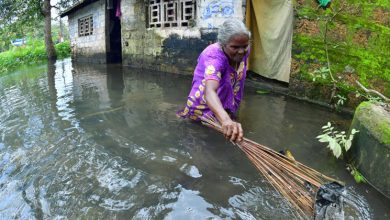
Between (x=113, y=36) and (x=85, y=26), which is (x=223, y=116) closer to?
(x=113, y=36)

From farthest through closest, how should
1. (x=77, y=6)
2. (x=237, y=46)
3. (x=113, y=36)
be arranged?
(x=77, y=6)
(x=113, y=36)
(x=237, y=46)

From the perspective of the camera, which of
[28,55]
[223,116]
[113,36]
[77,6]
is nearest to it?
[223,116]

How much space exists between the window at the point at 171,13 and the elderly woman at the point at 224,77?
549 cm

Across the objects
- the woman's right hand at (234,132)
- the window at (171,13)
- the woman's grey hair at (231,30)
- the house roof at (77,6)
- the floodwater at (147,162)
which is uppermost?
the house roof at (77,6)

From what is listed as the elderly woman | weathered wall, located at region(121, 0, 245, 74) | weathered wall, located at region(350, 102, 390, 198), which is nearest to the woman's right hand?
the elderly woman

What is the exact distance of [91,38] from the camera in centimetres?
1439

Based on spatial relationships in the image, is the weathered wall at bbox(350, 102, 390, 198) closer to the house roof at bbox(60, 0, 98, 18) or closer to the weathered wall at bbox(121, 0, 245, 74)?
the weathered wall at bbox(121, 0, 245, 74)

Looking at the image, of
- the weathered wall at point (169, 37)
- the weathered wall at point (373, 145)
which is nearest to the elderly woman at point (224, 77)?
the weathered wall at point (373, 145)

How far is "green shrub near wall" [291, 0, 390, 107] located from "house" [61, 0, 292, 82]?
1.80 ft

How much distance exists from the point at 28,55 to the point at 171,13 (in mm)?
13620

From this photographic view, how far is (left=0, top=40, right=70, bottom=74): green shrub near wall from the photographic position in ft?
57.6

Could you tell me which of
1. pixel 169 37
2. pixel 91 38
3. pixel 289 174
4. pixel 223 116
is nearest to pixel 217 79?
pixel 223 116

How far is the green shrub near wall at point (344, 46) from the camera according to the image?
456cm

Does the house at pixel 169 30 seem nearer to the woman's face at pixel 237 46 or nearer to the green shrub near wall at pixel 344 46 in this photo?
the green shrub near wall at pixel 344 46
